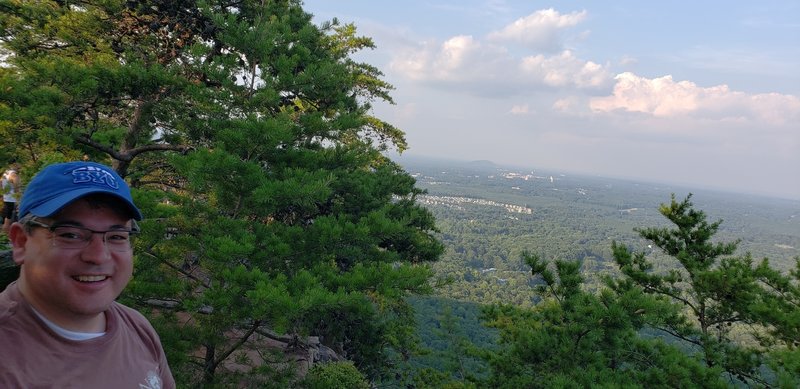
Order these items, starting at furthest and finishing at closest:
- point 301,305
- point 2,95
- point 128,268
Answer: point 2,95, point 301,305, point 128,268

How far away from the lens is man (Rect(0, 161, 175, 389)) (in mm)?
1157

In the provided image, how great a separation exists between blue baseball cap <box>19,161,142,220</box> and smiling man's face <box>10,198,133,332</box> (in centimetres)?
4

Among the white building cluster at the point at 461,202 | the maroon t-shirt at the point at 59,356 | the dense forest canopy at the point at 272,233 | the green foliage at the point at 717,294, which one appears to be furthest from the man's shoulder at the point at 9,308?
the white building cluster at the point at 461,202

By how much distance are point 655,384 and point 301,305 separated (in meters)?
4.82

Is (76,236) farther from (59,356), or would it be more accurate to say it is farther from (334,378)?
(334,378)

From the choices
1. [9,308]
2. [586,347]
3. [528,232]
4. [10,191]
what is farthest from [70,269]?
[528,232]

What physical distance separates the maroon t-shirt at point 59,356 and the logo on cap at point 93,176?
0.37m

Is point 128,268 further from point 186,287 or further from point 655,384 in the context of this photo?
point 655,384

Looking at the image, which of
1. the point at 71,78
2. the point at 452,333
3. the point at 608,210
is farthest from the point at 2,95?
the point at 608,210

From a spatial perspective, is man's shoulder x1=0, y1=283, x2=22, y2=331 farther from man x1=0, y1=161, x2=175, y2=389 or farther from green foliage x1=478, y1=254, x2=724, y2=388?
green foliage x1=478, y1=254, x2=724, y2=388

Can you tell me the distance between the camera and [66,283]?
120 cm

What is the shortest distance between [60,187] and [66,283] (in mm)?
279

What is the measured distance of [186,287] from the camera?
495cm

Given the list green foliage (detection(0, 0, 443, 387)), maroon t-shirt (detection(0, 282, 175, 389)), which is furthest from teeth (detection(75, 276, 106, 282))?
green foliage (detection(0, 0, 443, 387))
